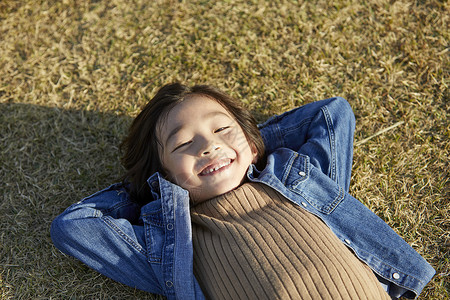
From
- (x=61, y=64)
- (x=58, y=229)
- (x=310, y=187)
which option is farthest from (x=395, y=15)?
(x=58, y=229)

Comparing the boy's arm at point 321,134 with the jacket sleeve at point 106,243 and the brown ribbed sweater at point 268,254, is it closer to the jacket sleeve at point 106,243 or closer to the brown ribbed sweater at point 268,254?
the brown ribbed sweater at point 268,254

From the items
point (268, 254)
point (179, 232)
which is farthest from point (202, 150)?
point (268, 254)

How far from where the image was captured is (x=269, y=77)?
11.9 ft

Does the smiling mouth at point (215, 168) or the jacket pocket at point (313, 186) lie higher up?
the smiling mouth at point (215, 168)

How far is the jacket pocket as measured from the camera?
2744 mm

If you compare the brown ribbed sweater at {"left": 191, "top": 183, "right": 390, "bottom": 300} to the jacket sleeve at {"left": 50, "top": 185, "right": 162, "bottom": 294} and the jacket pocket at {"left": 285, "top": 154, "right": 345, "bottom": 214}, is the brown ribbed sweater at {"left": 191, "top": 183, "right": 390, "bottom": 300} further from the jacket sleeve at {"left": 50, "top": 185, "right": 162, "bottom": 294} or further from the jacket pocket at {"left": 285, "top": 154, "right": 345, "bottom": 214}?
the jacket sleeve at {"left": 50, "top": 185, "right": 162, "bottom": 294}

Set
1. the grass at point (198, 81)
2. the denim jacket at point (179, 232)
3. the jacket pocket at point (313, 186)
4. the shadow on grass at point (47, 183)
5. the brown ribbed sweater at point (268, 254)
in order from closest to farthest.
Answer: the brown ribbed sweater at point (268, 254), the denim jacket at point (179, 232), the jacket pocket at point (313, 186), the shadow on grass at point (47, 183), the grass at point (198, 81)

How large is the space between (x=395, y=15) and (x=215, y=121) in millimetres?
2071

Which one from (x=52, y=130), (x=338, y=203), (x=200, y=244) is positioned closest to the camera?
(x=200, y=244)

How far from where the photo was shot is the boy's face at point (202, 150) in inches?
103

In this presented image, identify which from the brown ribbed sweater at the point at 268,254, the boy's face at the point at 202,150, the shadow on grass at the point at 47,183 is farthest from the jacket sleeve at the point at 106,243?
the boy's face at the point at 202,150

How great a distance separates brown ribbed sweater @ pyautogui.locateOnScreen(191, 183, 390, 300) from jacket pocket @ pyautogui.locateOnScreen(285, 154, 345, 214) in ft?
0.40

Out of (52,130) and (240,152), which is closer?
(240,152)

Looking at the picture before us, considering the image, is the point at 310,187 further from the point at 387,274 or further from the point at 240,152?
the point at 387,274
